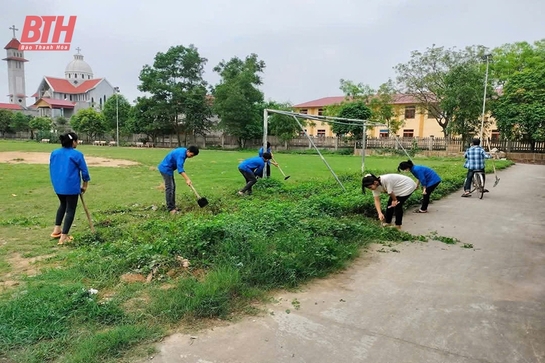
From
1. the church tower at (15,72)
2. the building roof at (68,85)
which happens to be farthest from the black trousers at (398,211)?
the church tower at (15,72)

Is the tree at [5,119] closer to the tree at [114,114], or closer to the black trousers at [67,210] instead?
the tree at [114,114]

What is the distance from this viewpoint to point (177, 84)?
140 feet

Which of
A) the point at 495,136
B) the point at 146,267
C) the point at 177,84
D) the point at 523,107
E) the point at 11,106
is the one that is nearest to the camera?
the point at 146,267

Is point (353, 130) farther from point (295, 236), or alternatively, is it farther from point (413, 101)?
point (295, 236)

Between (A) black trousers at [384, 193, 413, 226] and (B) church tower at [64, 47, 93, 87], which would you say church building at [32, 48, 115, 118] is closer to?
(B) church tower at [64, 47, 93, 87]

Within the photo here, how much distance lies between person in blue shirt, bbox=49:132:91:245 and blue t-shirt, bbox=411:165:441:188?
6.26 meters

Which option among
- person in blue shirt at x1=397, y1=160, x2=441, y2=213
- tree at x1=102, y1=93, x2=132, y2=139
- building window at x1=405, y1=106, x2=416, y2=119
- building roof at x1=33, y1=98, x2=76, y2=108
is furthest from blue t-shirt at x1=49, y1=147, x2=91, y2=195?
building roof at x1=33, y1=98, x2=76, y2=108

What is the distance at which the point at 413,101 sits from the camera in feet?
141

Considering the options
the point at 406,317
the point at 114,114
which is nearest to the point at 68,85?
the point at 114,114

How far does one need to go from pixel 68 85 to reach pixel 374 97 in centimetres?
6034

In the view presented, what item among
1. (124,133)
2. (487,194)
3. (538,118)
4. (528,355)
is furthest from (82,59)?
(528,355)

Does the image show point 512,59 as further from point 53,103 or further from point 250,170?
point 53,103

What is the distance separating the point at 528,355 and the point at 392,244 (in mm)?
3019

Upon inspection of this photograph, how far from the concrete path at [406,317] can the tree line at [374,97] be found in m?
26.2
